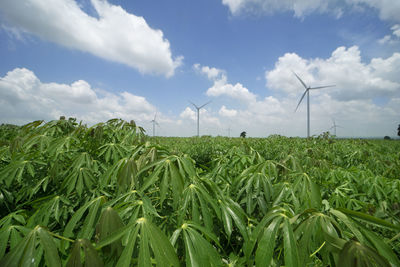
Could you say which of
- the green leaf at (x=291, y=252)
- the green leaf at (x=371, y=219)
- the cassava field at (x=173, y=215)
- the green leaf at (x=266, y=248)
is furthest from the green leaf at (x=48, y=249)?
the green leaf at (x=371, y=219)

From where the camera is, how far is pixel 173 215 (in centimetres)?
135

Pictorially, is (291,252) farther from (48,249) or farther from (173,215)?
(48,249)

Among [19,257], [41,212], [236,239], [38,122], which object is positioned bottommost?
[236,239]

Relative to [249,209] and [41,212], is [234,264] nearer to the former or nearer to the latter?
[249,209]

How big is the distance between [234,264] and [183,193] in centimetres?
70

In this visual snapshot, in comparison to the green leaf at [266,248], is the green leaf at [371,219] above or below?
above

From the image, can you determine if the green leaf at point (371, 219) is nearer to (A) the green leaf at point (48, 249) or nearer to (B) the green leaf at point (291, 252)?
(B) the green leaf at point (291, 252)

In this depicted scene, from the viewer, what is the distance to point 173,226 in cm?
142

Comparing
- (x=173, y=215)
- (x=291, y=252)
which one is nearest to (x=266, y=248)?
(x=291, y=252)

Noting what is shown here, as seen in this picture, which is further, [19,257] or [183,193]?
[183,193]

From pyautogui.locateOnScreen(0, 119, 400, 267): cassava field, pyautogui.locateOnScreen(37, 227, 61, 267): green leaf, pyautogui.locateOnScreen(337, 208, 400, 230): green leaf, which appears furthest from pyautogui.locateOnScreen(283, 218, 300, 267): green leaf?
pyautogui.locateOnScreen(37, 227, 61, 267): green leaf

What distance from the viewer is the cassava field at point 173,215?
824 mm

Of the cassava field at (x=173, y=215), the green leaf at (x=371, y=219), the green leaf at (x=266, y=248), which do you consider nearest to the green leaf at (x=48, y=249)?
the cassava field at (x=173, y=215)

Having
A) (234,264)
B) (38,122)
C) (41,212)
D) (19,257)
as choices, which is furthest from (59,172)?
(234,264)
